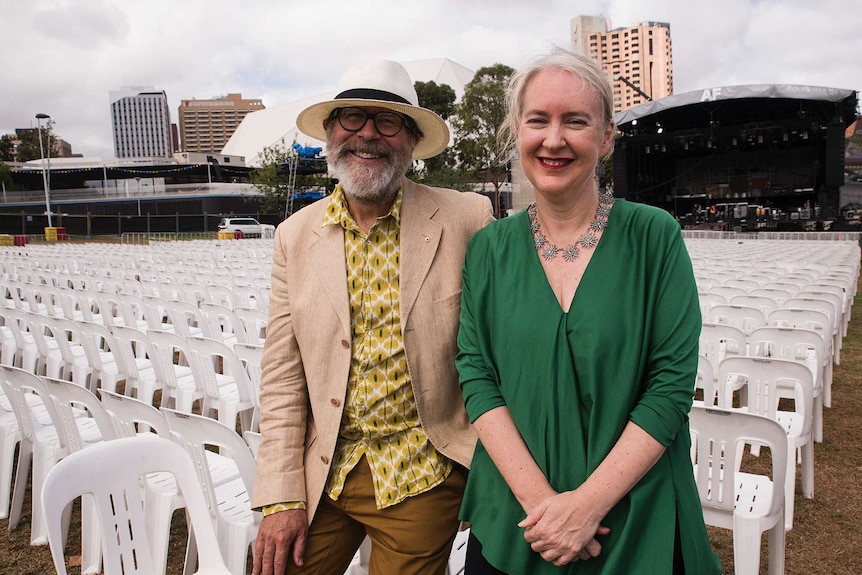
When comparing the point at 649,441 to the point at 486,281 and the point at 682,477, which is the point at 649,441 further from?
the point at 486,281

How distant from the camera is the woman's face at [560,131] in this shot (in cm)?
143

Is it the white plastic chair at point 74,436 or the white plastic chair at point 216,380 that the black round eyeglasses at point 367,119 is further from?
the white plastic chair at point 216,380

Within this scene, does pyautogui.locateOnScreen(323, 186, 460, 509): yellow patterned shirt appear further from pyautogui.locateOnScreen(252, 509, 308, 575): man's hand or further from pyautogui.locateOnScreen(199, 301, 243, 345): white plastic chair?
pyautogui.locateOnScreen(199, 301, 243, 345): white plastic chair

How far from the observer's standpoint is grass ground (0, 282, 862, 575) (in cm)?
303

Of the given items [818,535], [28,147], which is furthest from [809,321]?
[28,147]

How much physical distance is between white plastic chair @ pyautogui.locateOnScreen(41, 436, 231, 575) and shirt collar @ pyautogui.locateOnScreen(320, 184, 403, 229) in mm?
912

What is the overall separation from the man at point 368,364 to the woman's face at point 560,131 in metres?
0.44

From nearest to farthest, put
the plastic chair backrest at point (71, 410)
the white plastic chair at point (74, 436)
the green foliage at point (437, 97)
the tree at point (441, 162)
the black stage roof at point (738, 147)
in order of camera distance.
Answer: the plastic chair backrest at point (71, 410)
the white plastic chair at point (74, 436)
the black stage roof at point (738, 147)
the tree at point (441, 162)
the green foliage at point (437, 97)

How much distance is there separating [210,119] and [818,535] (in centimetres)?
19951

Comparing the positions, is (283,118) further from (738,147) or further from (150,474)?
(150,474)

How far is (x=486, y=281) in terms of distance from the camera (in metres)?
1.55

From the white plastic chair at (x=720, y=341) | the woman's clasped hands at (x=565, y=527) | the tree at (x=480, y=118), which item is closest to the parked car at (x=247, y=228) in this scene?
the tree at (x=480, y=118)

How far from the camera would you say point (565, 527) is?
1.35 meters

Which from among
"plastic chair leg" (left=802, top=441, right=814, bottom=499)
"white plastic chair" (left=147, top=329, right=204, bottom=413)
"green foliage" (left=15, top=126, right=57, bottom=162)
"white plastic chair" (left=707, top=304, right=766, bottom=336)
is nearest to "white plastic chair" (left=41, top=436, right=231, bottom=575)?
"white plastic chair" (left=147, top=329, right=204, bottom=413)
